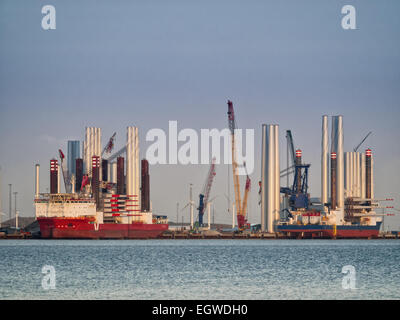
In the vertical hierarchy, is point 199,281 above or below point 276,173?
below

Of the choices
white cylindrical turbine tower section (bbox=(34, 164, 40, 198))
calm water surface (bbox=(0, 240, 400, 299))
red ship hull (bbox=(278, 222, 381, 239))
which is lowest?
red ship hull (bbox=(278, 222, 381, 239))

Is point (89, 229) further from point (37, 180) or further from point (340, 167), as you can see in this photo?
point (340, 167)

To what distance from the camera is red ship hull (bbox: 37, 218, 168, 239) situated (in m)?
167

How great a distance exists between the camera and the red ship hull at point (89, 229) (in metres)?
167

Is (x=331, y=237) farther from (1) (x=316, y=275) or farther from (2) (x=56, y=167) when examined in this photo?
(1) (x=316, y=275)

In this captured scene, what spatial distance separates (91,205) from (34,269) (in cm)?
11252

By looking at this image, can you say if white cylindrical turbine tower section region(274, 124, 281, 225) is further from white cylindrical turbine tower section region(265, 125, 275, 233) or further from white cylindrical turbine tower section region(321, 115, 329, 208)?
white cylindrical turbine tower section region(321, 115, 329, 208)

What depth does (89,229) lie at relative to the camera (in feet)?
561
